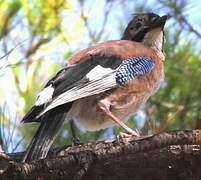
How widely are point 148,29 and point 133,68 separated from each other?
77 centimetres

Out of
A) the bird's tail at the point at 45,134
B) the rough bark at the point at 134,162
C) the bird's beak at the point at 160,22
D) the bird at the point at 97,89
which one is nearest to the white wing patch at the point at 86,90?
the bird at the point at 97,89

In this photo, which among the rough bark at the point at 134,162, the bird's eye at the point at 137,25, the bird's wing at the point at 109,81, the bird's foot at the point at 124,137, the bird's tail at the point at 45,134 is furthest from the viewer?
the bird's eye at the point at 137,25

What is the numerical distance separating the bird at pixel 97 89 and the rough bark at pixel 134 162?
509mm

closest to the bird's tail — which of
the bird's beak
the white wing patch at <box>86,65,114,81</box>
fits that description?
the white wing patch at <box>86,65,114,81</box>

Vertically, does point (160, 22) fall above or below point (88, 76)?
above

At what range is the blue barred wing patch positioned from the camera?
3830 millimetres

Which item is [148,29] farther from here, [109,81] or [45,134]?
[45,134]

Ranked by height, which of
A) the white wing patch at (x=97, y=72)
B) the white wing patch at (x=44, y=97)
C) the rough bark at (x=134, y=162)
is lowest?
the rough bark at (x=134, y=162)

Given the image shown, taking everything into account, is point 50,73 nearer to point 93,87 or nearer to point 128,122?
point 128,122

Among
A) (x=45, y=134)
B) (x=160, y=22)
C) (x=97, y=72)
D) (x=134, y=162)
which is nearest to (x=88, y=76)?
(x=97, y=72)

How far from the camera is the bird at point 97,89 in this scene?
3.24 meters

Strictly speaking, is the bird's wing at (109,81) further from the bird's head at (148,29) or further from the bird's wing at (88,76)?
the bird's head at (148,29)

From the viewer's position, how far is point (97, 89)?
11.9ft

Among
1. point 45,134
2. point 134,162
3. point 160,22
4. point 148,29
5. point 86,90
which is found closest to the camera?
point 134,162
